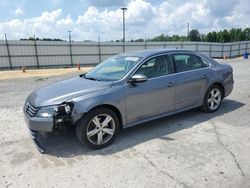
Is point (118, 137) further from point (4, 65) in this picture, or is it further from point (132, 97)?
point (4, 65)

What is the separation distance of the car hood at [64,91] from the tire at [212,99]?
258cm

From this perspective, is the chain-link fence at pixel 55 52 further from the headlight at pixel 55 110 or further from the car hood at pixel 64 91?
the headlight at pixel 55 110

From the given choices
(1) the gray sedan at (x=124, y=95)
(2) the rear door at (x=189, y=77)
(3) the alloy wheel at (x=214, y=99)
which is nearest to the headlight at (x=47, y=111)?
(1) the gray sedan at (x=124, y=95)

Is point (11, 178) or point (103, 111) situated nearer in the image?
point (11, 178)

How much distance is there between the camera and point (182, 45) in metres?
Result: 33.4

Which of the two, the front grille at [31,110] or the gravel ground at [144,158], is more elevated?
the front grille at [31,110]

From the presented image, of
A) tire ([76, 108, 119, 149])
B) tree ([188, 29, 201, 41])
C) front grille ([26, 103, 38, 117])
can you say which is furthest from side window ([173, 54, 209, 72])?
tree ([188, 29, 201, 41])

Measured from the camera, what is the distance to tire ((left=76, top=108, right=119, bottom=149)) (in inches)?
148

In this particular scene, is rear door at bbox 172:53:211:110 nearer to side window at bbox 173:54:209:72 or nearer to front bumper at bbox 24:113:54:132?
side window at bbox 173:54:209:72

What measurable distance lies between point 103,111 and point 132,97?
2.04 feet

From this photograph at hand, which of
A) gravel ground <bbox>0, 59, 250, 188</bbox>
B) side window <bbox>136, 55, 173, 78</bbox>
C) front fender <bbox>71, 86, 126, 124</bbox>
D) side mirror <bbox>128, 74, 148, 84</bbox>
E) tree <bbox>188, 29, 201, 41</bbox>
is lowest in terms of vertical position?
gravel ground <bbox>0, 59, 250, 188</bbox>

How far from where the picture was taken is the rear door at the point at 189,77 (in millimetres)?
4949

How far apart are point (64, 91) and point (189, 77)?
2.62 m

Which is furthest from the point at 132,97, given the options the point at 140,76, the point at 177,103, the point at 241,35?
the point at 241,35
